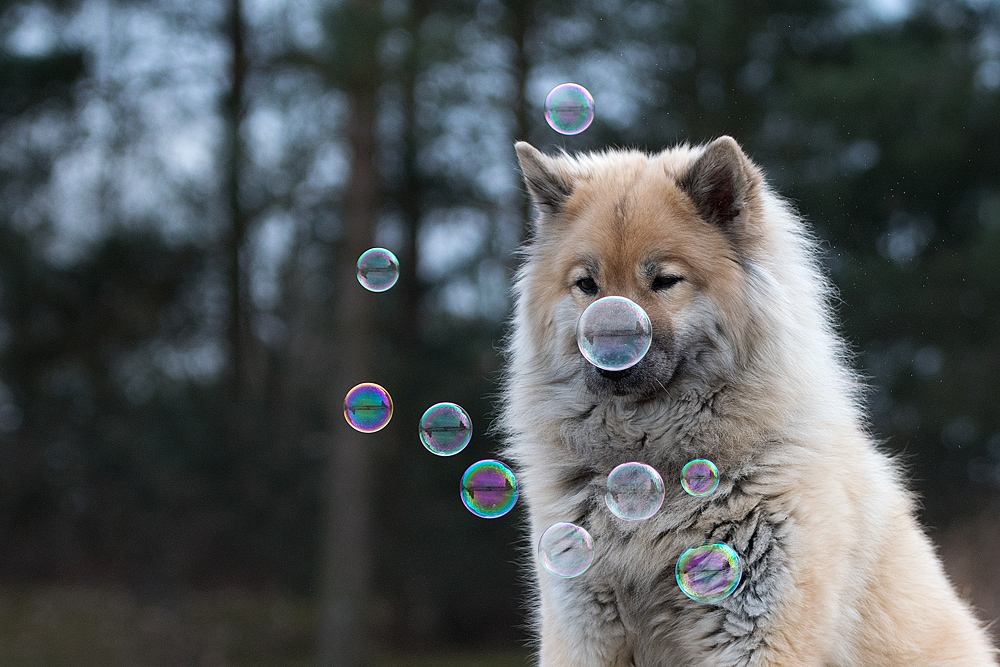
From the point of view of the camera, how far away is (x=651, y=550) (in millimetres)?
2713

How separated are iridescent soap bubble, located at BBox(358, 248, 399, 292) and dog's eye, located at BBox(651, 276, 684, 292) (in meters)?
1.68

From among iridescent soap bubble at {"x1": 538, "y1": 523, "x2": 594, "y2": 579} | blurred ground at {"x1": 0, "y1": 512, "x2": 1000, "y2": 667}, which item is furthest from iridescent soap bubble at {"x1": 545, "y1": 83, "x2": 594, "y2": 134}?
blurred ground at {"x1": 0, "y1": 512, "x2": 1000, "y2": 667}

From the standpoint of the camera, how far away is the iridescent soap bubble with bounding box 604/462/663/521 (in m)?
2.69

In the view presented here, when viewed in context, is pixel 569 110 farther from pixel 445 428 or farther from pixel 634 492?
pixel 634 492

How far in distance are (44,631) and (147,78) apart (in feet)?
21.9

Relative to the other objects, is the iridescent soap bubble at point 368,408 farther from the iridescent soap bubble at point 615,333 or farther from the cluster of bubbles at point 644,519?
the iridescent soap bubble at point 615,333

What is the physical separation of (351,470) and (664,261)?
7072mm

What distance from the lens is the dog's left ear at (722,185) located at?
9.19 feet

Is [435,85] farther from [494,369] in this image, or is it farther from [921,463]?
[921,463]

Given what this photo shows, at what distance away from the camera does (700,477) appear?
2.73m

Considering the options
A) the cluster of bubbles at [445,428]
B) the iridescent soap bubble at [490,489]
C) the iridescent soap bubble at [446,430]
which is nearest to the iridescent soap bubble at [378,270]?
the cluster of bubbles at [445,428]

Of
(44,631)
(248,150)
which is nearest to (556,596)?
(248,150)

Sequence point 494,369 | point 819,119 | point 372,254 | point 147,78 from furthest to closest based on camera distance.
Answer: point 147,78 < point 494,369 < point 819,119 < point 372,254

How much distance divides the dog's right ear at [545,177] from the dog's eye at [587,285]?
0.36 meters
